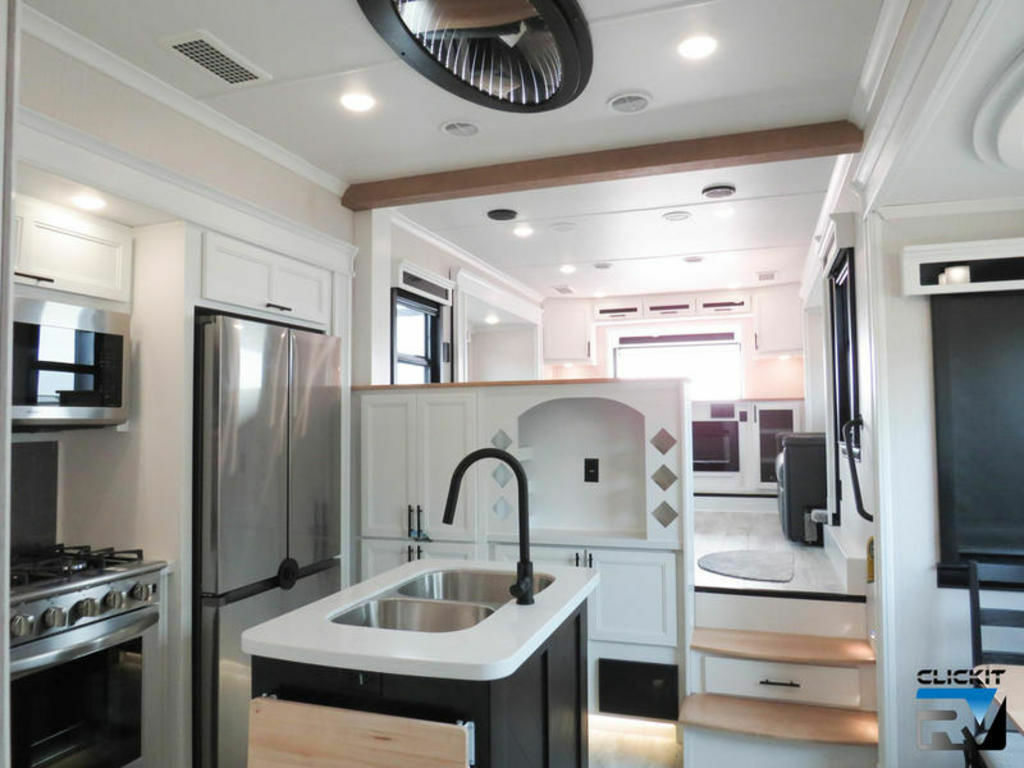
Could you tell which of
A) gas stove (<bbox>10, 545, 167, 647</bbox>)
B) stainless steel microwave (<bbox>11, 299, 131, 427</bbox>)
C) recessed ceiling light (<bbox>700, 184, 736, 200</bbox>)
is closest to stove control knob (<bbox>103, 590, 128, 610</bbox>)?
gas stove (<bbox>10, 545, 167, 647</bbox>)

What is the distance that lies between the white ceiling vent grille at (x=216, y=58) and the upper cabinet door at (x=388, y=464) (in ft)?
5.85

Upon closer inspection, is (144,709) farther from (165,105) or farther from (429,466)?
(165,105)

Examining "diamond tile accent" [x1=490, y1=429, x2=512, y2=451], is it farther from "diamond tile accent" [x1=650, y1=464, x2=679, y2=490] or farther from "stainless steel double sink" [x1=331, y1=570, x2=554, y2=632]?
"stainless steel double sink" [x1=331, y1=570, x2=554, y2=632]

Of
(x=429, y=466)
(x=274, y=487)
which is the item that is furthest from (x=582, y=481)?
(x=274, y=487)

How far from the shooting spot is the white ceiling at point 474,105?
7.57 feet

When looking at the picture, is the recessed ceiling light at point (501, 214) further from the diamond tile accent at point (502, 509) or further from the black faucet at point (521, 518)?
the black faucet at point (521, 518)

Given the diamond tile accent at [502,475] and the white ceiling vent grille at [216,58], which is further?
the diamond tile accent at [502,475]

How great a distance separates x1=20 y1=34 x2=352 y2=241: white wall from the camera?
2.34 metres

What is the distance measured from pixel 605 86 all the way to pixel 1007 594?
261 centimetres


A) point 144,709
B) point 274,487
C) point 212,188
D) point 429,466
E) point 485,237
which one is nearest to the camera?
point 144,709

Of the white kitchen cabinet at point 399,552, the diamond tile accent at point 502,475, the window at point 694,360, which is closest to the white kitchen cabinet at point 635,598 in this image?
the diamond tile accent at point 502,475

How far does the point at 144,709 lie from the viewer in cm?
270

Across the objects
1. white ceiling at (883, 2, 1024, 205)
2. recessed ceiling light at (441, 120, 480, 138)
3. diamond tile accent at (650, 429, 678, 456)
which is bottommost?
diamond tile accent at (650, 429, 678, 456)

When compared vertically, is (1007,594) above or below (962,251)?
below
